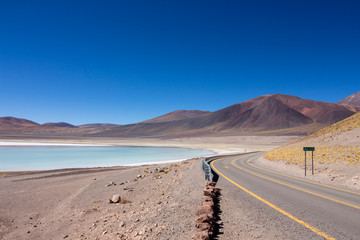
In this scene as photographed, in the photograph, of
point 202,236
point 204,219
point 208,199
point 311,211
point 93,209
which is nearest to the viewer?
point 202,236

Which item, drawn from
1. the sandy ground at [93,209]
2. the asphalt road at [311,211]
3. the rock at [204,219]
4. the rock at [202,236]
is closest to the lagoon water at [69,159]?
the sandy ground at [93,209]

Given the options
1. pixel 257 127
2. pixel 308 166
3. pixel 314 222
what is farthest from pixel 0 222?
pixel 257 127

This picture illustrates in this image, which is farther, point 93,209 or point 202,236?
point 93,209

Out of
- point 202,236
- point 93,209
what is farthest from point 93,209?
point 202,236

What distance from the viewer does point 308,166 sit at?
66.5 feet

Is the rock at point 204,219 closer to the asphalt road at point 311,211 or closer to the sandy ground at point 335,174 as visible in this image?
the asphalt road at point 311,211

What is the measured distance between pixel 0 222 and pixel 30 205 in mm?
2456

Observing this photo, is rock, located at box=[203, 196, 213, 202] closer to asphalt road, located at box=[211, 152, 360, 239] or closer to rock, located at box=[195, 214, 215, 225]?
asphalt road, located at box=[211, 152, 360, 239]

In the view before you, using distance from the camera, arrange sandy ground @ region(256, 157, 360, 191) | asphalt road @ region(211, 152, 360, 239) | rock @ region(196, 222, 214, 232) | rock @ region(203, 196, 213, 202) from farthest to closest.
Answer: sandy ground @ region(256, 157, 360, 191), rock @ region(203, 196, 213, 202), asphalt road @ region(211, 152, 360, 239), rock @ region(196, 222, 214, 232)

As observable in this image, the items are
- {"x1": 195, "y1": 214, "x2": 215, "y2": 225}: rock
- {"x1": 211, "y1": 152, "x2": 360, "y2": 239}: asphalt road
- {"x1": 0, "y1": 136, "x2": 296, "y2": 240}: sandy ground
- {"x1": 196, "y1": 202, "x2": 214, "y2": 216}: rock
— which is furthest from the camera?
{"x1": 0, "y1": 136, "x2": 296, "y2": 240}: sandy ground

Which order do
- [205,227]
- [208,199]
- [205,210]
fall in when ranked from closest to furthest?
[205,227] < [205,210] < [208,199]

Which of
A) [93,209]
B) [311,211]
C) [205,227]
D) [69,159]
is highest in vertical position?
[205,227]

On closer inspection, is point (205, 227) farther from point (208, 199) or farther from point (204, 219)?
point (208, 199)

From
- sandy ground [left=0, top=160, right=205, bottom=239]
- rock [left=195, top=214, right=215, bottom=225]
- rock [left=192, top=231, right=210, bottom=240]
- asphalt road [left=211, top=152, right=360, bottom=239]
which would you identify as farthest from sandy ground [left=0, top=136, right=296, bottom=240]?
asphalt road [left=211, top=152, right=360, bottom=239]
